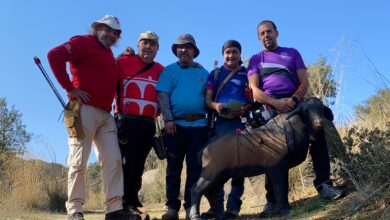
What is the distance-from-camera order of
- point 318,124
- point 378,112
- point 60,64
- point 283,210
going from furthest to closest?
1. point 378,112
2. point 60,64
3. point 283,210
4. point 318,124

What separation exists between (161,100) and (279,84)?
1477mm

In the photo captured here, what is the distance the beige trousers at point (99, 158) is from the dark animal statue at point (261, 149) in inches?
37.5

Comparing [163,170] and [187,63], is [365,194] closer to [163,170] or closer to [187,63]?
[187,63]

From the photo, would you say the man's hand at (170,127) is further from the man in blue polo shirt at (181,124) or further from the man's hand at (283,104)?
the man's hand at (283,104)

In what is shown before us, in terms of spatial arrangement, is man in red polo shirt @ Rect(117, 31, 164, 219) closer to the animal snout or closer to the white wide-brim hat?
the white wide-brim hat

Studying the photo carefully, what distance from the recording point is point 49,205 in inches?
409

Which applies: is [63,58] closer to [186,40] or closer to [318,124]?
[186,40]

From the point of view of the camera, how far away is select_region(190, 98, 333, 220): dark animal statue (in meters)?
4.97

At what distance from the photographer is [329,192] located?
16.8 ft

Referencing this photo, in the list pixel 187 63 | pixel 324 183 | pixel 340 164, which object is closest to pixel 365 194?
pixel 324 183

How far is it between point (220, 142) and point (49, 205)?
6.55 m

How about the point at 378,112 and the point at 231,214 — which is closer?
the point at 231,214

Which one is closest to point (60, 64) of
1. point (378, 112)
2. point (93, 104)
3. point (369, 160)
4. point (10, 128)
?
point (93, 104)

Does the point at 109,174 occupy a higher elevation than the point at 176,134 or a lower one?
lower
